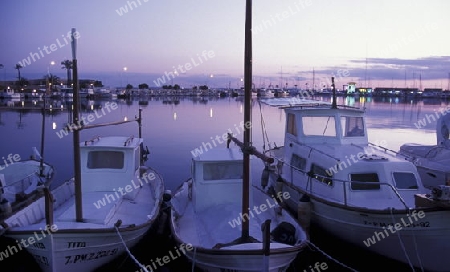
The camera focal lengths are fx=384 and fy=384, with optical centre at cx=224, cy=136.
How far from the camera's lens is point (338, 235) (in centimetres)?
1250

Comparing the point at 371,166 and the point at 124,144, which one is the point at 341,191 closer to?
the point at 371,166

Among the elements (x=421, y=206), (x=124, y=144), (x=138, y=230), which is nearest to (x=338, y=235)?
(x=421, y=206)

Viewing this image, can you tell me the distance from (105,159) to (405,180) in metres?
10.3

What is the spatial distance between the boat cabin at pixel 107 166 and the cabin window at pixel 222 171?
10.1ft

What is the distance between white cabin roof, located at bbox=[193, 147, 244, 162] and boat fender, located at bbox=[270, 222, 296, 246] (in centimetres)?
265

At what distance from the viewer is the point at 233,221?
11.1m

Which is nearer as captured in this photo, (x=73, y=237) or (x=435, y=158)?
(x=73, y=237)

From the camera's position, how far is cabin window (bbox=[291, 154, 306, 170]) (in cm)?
1523

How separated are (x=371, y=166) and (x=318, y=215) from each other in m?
2.41

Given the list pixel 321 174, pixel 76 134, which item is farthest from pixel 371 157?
pixel 76 134

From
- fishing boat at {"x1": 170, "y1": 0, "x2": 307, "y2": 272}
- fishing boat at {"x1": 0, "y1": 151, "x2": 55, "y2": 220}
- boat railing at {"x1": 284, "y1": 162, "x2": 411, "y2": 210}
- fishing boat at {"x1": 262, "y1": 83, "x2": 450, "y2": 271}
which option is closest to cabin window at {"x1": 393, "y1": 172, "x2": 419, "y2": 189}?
fishing boat at {"x1": 262, "y1": 83, "x2": 450, "y2": 271}

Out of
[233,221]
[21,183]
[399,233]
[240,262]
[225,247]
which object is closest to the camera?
[240,262]

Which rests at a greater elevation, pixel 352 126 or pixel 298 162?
pixel 352 126

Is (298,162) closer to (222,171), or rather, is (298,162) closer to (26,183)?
(222,171)
